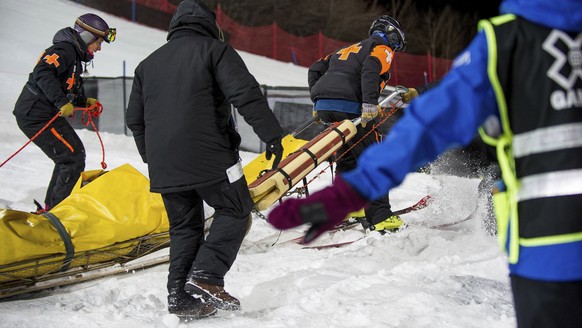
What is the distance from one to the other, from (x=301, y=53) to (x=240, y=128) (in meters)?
14.5

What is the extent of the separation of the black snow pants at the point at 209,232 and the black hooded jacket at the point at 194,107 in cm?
11

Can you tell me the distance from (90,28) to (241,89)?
2501 mm

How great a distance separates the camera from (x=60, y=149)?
475 centimetres

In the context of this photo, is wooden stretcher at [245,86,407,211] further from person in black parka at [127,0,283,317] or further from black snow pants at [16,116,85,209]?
black snow pants at [16,116,85,209]

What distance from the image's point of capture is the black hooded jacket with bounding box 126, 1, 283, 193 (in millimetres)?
2891

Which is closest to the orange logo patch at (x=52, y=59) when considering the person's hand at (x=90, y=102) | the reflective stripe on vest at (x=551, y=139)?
the person's hand at (x=90, y=102)

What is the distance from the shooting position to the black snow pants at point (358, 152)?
15.5 ft

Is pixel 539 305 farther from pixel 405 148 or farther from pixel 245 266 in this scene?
pixel 245 266

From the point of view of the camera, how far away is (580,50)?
137 cm

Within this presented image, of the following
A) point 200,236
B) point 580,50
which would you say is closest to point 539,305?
point 580,50

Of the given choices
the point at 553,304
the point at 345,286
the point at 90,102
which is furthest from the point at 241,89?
the point at 90,102

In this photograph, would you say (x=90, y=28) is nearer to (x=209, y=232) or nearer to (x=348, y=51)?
(x=348, y=51)

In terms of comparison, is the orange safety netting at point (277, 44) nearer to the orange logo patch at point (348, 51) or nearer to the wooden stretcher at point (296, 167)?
the orange logo patch at point (348, 51)

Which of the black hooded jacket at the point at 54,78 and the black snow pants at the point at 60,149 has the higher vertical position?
the black hooded jacket at the point at 54,78
